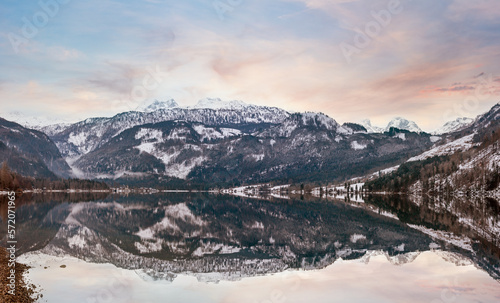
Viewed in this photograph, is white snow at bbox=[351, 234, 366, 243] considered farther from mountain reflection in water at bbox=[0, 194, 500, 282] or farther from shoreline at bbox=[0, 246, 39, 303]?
shoreline at bbox=[0, 246, 39, 303]

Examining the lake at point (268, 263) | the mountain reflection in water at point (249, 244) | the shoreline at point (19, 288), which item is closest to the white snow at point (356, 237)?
the mountain reflection in water at point (249, 244)

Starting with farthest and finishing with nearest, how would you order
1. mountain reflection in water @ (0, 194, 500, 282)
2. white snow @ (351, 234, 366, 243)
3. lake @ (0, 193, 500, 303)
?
white snow @ (351, 234, 366, 243) < mountain reflection in water @ (0, 194, 500, 282) < lake @ (0, 193, 500, 303)

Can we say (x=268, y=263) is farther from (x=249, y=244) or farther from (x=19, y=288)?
(x=19, y=288)

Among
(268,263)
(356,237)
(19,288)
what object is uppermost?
(356,237)

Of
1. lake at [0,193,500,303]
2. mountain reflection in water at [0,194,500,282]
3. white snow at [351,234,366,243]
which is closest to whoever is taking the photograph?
lake at [0,193,500,303]

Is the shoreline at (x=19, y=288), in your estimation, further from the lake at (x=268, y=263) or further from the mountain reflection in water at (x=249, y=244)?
the mountain reflection in water at (x=249, y=244)

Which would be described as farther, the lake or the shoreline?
the lake

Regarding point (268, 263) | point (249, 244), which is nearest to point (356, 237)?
point (249, 244)

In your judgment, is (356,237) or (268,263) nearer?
(268,263)

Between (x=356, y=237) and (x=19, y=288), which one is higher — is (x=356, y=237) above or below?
above

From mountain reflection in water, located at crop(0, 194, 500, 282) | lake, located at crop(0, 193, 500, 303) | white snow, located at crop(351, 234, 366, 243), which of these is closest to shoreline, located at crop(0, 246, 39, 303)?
lake, located at crop(0, 193, 500, 303)

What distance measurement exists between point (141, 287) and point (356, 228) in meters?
56.3

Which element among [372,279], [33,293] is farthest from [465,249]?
[33,293]

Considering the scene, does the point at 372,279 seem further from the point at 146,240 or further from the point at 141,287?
the point at 146,240
